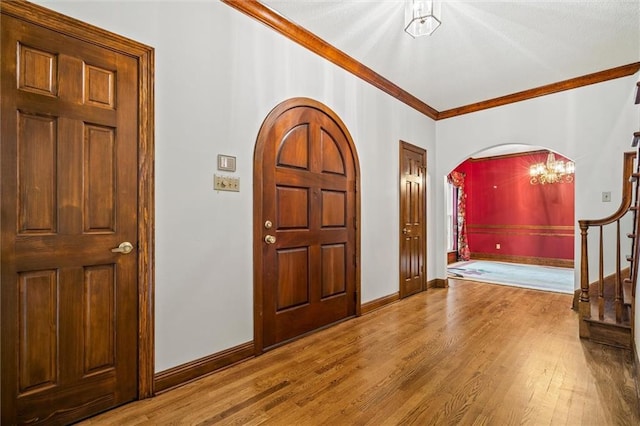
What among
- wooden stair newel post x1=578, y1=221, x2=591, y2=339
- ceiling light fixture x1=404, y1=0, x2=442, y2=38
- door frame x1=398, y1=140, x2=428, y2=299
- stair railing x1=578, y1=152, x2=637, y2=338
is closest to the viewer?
ceiling light fixture x1=404, y1=0, x2=442, y2=38

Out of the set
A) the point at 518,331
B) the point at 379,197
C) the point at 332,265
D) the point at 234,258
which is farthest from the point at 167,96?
the point at 518,331

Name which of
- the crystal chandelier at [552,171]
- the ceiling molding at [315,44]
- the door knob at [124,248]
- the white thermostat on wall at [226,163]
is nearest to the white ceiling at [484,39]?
the ceiling molding at [315,44]

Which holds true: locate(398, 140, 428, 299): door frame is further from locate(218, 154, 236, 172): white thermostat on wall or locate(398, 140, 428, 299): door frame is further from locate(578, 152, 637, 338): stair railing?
locate(218, 154, 236, 172): white thermostat on wall

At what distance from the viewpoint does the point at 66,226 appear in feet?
5.49

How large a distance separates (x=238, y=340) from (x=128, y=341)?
29.9 inches

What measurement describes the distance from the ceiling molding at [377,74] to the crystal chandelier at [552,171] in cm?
300

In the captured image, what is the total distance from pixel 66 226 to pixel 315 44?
2.51 meters

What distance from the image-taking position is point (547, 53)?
334cm

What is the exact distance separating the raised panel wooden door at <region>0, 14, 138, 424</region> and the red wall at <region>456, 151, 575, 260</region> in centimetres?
808

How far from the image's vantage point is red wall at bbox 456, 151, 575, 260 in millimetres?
7055

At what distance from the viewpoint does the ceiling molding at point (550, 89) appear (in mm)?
3639

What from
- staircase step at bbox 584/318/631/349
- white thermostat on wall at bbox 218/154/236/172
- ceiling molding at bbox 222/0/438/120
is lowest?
staircase step at bbox 584/318/631/349

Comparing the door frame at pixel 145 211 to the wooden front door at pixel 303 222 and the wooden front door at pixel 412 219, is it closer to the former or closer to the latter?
the wooden front door at pixel 303 222

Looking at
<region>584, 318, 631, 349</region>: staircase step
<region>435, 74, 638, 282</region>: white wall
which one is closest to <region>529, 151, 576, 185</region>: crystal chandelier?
<region>435, 74, 638, 282</region>: white wall
